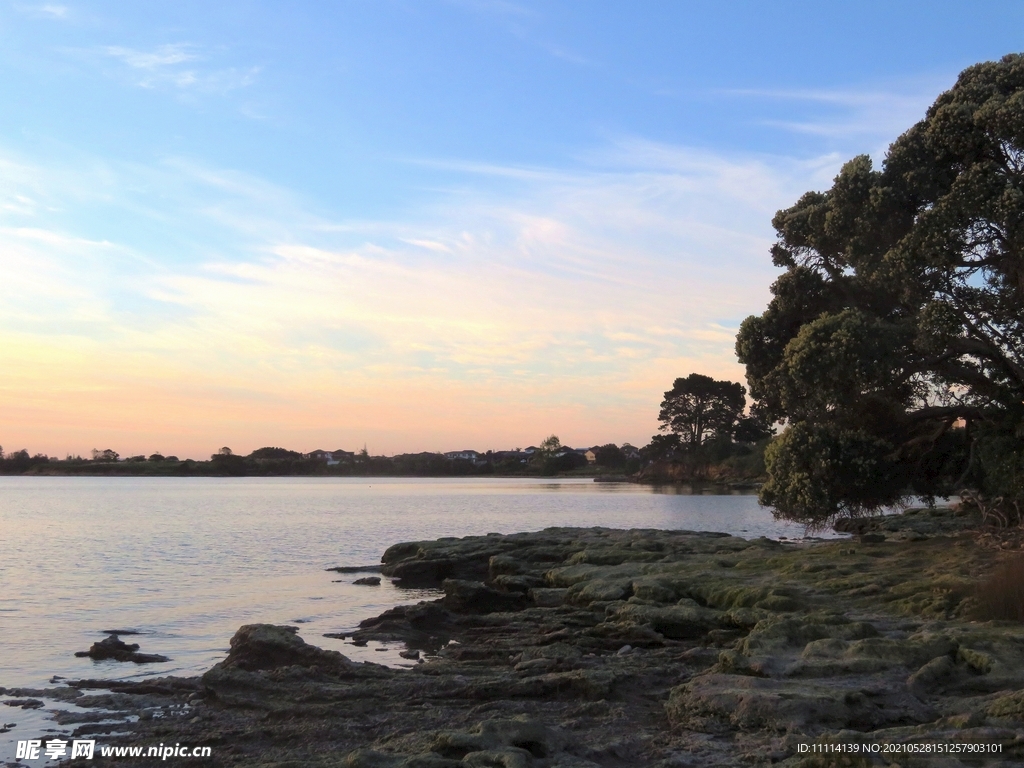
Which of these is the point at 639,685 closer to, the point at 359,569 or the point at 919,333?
the point at 919,333

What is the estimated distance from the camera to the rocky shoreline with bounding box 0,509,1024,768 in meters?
9.05

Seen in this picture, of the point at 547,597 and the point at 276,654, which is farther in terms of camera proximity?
the point at 547,597

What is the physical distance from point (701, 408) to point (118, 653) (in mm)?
95523

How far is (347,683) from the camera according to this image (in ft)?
40.6

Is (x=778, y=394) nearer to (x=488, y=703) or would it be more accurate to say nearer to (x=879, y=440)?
(x=879, y=440)

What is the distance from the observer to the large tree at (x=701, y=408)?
4122 inches

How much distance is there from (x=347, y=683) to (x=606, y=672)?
11.7ft

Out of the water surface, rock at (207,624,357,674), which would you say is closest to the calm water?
the water surface

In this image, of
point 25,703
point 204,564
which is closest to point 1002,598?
point 25,703

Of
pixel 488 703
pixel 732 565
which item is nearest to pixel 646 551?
pixel 732 565

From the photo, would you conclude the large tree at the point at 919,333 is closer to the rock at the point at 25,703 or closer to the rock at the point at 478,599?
the rock at the point at 478,599

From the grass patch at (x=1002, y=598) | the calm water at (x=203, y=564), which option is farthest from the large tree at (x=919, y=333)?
the calm water at (x=203, y=564)

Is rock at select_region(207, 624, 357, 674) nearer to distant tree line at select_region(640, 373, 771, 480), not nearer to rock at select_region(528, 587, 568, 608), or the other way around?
rock at select_region(528, 587, 568, 608)

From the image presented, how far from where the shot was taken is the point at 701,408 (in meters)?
107
